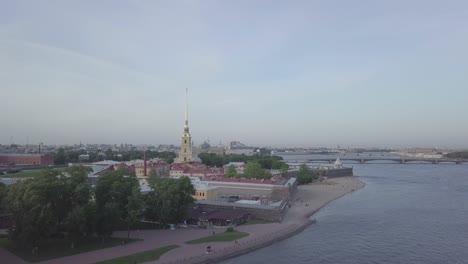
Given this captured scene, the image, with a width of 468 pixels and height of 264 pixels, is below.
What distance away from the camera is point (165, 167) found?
2238 inches

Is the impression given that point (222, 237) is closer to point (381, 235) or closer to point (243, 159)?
point (381, 235)

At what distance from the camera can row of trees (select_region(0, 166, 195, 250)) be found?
20.3 metres

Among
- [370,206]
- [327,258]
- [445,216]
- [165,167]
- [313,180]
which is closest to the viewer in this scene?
[327,258]

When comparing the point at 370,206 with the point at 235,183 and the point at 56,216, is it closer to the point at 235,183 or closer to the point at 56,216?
the point at 235,183

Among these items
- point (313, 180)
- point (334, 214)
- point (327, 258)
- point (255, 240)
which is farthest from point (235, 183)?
point (313, 180)

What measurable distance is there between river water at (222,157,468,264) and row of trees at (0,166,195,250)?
6672mm

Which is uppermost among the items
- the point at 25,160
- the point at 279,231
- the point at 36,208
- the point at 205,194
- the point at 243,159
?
the point at 25,160

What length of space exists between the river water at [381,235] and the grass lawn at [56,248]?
6.45 m

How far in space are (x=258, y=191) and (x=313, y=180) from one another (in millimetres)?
26306

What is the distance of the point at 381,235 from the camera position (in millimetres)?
26531

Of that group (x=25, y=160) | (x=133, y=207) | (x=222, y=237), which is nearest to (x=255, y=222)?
(x=222, y=237)

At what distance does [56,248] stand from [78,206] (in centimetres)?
219

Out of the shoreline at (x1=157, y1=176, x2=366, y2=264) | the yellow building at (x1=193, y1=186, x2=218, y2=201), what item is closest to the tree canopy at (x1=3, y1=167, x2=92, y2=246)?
the shoreline at (x1=157, y1=176, x2=366, y2=264)

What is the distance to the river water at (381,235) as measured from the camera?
71.8 feet
